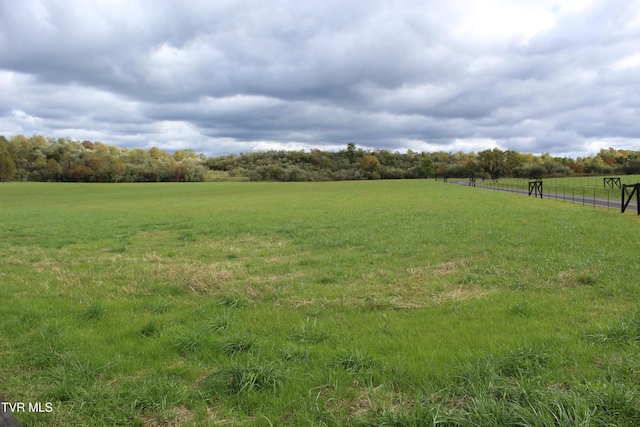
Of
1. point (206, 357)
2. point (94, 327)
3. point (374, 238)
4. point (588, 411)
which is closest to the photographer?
point (588, 411)

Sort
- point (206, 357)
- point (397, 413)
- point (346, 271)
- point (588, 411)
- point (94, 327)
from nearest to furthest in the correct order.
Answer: point (588, 411) < point (397, 413) < point (206, 357) < point (94, 327) < point (346, 271)

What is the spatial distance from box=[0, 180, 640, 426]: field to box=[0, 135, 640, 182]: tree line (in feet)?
408

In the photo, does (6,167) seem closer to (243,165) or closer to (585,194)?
(243,165)

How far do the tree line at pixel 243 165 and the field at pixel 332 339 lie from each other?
408ft

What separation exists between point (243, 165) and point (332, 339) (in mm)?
168422

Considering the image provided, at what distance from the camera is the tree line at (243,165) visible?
11962 cm

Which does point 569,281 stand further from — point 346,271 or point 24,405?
point 24,405

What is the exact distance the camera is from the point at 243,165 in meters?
169

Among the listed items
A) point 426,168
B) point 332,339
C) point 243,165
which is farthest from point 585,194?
point 243,165

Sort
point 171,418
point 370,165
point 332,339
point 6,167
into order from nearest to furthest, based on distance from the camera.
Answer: point 171,418 → point 332,339 → point 6,167 → point 370,165

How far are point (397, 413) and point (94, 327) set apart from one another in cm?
523

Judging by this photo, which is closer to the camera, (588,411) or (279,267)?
(588,411)

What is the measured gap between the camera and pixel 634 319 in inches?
224

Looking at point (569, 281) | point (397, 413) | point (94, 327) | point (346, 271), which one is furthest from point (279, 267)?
point (397, 413)
